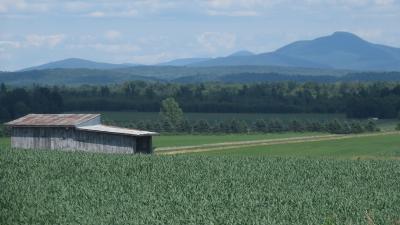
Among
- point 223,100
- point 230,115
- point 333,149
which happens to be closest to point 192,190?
point 333,149

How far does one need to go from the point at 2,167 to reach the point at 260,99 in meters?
136

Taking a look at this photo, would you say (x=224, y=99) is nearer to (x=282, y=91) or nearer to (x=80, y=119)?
(x=282, y=91)

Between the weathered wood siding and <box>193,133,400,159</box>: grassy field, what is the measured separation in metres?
10.3

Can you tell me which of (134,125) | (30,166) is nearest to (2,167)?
(30,166)

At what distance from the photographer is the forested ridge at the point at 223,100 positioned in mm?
142250

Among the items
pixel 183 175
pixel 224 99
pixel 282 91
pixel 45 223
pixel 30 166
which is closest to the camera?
pixel 45 223

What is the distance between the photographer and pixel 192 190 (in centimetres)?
3703

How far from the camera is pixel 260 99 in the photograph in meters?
179

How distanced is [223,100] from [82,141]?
110 meters

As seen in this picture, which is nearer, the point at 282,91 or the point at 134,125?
the point at 134,125

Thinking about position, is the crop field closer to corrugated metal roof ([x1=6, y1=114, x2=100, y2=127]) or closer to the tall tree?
corrugated metal roof ([x1=6, y1=114, x2=100, y2=127])

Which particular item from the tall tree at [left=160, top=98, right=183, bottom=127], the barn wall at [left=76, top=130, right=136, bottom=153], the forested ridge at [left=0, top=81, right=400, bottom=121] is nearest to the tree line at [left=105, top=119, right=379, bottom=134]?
the tall tree at [left=160, top=98, right=183, bottom=127]

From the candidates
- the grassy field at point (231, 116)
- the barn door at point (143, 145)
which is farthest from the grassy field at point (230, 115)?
the barn door at point (143, 145)

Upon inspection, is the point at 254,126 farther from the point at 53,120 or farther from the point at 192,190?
the point at 192,190
